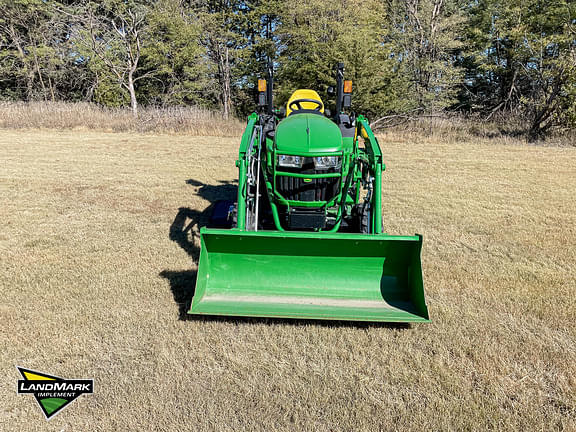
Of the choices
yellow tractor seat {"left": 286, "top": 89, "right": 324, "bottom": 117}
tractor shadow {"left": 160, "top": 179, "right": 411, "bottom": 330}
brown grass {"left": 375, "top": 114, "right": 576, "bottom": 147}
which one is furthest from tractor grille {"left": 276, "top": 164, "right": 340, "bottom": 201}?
brown grass {"left": 375, "top": 114, "right": 576, "bottom": 147}

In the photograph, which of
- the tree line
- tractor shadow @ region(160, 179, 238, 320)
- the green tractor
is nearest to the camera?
the green tractor

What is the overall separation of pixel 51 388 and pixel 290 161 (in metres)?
2.55

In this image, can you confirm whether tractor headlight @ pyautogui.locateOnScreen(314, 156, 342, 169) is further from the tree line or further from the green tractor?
the tree line

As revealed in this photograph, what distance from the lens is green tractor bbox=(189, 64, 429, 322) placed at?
10.7ft

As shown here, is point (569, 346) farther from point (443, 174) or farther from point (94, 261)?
point (443, 174)

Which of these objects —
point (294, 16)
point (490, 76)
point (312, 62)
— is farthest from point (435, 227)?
point (490, 76)

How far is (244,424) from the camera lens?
7.77ft

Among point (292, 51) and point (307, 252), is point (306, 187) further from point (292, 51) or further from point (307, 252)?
point (292, 51)

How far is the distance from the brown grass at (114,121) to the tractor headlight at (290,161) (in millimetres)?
12672

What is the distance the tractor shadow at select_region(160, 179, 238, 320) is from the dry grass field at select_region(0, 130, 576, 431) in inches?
1.2

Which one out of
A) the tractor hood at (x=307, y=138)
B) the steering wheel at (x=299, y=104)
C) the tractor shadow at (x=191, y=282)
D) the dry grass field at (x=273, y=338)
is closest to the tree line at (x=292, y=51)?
the steering wheel at (x=299, y=104)

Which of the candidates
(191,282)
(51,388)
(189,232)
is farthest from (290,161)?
(51,388)

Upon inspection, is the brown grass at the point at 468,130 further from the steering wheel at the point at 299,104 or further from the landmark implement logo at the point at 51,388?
the landmark implement logo at the point at 51,388

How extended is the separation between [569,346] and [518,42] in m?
19.2
